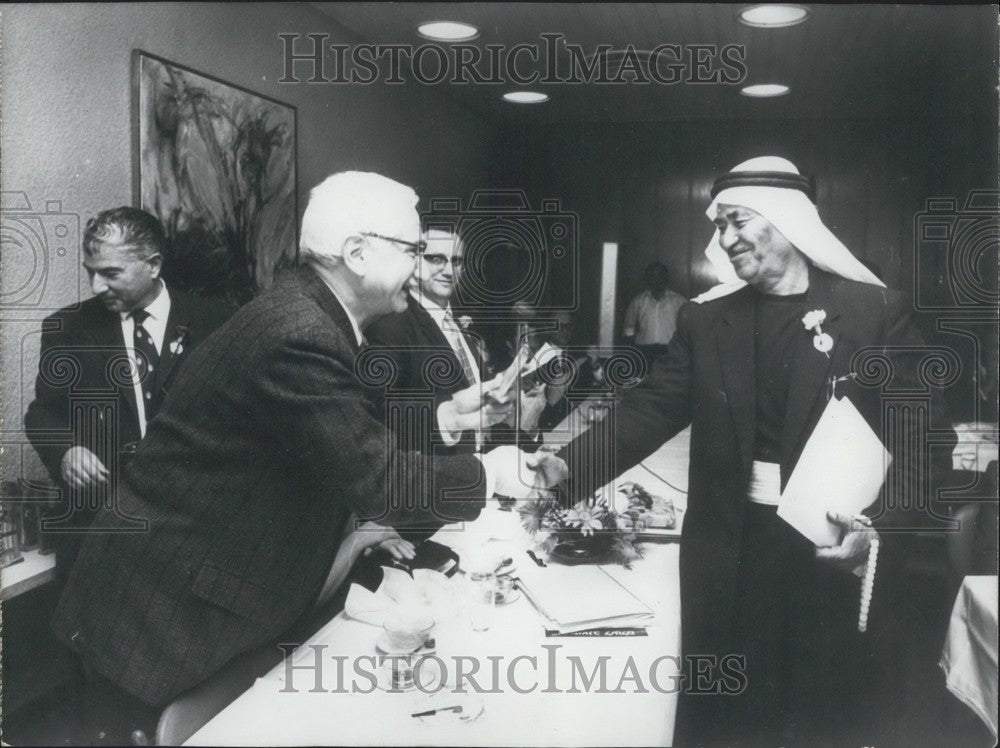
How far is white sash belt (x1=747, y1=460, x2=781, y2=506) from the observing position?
6.54ft

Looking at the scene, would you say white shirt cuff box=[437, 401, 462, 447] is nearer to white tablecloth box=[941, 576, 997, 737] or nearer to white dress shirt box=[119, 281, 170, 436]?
white dress shirt box=[119, 281, 170, 436]

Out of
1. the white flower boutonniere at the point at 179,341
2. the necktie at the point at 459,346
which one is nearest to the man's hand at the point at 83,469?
the white flower boutonniere at the point at 179,341

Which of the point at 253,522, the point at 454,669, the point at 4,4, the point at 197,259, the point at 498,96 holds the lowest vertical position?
the point at 454,669

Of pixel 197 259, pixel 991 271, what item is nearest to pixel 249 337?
pixel 197 259

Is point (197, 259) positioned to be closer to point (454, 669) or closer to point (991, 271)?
point (454, 669)

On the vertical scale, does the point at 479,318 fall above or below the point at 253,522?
above

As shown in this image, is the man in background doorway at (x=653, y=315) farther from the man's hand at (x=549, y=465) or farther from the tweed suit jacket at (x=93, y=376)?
the tweed suit jacket at (x=93, y=376)

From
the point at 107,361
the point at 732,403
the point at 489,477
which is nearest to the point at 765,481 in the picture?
the point at 732,403

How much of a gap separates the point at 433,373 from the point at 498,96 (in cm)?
67

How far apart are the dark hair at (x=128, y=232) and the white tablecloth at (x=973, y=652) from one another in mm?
2053

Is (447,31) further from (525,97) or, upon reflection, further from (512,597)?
(512,597)

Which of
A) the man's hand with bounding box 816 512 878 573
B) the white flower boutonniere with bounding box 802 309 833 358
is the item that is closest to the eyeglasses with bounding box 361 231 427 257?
the white flower boutonniere with bounding box 802 309 833 358

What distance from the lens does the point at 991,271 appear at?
2076 mm

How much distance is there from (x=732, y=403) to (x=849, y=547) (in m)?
0.45
